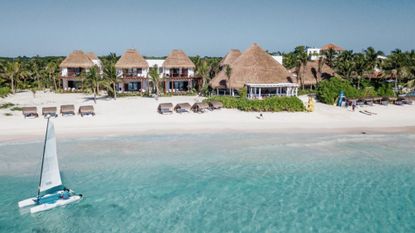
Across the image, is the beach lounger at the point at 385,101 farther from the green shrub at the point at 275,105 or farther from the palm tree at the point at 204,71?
the palm tree at the point at 204,71

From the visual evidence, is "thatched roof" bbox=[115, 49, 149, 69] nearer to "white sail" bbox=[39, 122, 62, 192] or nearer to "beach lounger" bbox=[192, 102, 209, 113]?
"beach lounger" bbox=[192, 102, 209, 113]

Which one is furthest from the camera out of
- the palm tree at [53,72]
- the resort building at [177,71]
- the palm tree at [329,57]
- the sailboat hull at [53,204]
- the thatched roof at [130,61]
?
the palm tree at [53,72]

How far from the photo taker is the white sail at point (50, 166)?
14.0m

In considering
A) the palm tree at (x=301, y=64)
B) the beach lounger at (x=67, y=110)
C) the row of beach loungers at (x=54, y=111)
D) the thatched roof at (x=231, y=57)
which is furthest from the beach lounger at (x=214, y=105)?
the palm tree at (x=301, y=64)

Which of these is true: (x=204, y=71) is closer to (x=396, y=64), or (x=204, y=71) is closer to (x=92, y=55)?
(x=396, y=64)

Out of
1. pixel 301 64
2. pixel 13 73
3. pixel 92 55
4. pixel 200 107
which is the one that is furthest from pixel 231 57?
pixel 13 73

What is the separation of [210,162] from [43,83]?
140 feet

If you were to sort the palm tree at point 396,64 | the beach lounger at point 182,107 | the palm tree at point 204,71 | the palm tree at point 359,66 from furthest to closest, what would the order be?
the palm tree at point 204,71 < the palm tree at point 359,66 < the palm tree at point 396,64 < the beach lounger at point 182,107

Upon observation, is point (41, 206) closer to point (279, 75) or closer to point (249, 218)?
point (249, 218)

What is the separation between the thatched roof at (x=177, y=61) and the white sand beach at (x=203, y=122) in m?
13.6

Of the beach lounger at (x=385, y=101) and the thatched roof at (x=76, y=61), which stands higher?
the thatched roof at (x=76, y=61)

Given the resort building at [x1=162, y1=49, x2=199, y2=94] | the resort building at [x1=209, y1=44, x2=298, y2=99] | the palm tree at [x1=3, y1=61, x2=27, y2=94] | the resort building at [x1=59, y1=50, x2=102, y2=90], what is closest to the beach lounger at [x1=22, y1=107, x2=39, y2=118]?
the resort building at [x1=162, y1=49, x2=199, y2=94]

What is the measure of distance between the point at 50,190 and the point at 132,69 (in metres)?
33.1

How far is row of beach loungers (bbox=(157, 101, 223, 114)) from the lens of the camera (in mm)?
31905
